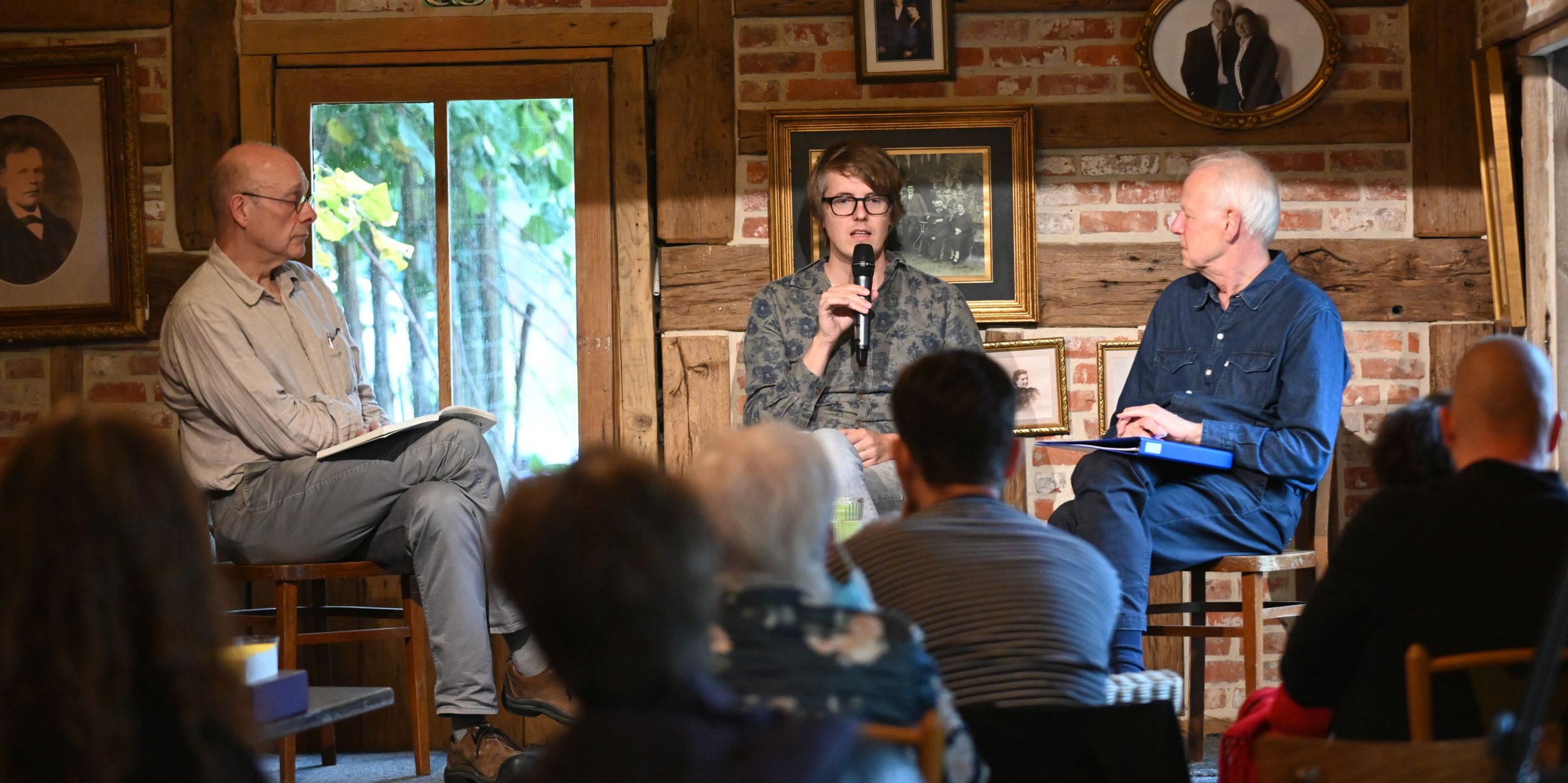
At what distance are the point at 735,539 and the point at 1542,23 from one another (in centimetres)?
361

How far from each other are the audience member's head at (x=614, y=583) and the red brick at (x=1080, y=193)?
138 inches

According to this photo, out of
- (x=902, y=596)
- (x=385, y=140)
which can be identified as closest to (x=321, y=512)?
(x=385, y=140)

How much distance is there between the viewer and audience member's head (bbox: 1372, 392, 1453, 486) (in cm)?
250

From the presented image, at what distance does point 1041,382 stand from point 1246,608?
1.07 meters

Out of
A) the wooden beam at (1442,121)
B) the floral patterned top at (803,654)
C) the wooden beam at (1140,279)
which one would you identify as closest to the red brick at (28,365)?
the wooden beam at (1140,279)

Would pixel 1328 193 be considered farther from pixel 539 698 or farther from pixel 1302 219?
pixel 539 698

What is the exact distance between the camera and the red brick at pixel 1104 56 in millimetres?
4562

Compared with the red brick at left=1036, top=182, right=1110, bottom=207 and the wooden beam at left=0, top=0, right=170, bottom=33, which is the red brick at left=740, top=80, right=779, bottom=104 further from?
the wooden beam at left=0, top=0, right=170, bottom=33

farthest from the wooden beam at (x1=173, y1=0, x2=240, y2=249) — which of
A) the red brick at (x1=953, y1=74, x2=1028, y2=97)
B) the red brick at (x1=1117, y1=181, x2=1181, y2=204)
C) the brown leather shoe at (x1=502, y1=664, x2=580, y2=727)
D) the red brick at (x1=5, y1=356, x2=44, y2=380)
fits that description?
the red brick at (x1=1117, y1=181, x2=1181, y2=204)

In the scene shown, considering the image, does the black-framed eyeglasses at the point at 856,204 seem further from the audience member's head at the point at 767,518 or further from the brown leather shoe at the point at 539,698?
the audience member's head at the point at 767,518

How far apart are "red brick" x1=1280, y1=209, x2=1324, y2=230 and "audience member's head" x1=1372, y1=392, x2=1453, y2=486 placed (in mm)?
2102

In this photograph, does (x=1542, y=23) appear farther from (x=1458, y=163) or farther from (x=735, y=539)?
(x=735, y=539)

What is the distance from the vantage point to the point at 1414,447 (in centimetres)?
251

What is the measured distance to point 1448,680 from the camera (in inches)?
78.2
